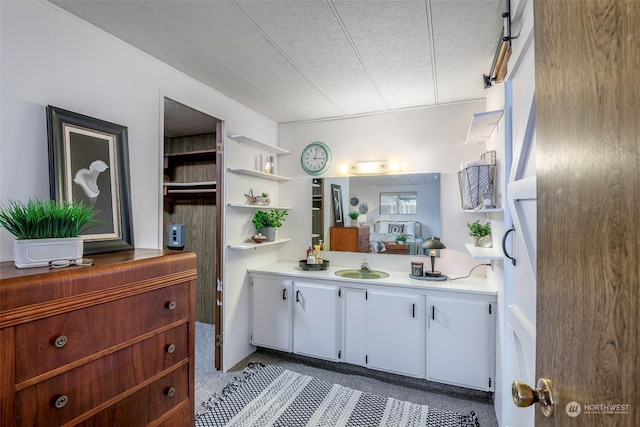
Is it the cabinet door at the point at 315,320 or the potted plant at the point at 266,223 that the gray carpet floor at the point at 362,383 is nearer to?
the cabinet door at the point at 315,320

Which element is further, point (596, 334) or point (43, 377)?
point (43, 377)

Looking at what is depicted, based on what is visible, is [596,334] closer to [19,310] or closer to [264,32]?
[19,310]

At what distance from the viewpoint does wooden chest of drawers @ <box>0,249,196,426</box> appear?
99 cm

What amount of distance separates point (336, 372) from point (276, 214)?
1.67 metres

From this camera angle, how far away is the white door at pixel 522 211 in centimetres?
119

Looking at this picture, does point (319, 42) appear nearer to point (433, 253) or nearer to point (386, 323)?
point (433, 253)

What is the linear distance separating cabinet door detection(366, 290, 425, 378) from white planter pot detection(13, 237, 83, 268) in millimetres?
2082

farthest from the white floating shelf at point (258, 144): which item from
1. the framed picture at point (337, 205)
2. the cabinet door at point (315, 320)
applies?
the cabinet door at point (315, 320)

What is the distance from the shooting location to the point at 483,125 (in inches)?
86.6

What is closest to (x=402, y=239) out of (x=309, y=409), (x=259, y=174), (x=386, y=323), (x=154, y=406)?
(x=386, y=323)

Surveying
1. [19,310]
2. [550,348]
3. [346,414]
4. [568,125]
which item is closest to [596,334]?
[550,348]

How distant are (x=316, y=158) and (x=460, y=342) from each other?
2284 millimetres

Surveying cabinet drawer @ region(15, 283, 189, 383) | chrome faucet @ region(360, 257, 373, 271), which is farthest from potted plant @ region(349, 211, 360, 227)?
cabinet drawer @ region(15, 283, 189, 383)

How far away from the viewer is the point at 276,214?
10.8ft
